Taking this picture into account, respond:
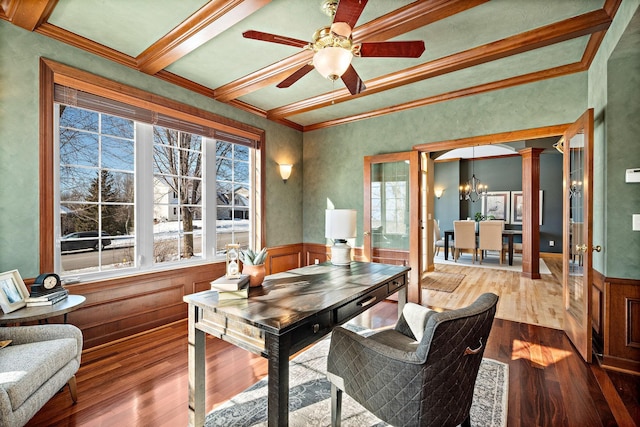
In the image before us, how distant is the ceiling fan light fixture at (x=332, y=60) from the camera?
1754 millimetres

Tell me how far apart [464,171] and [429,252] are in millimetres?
4428

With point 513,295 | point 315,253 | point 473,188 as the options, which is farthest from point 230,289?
point 473,188

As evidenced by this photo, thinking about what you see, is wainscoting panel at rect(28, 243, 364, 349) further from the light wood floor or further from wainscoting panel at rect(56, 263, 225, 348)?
the light wood floor

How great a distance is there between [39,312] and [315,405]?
1.95 metres

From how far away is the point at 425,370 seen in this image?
4.00 ft

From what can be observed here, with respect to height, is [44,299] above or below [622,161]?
below

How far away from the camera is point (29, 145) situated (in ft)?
7.75

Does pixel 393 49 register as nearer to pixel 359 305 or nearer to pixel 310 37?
pixel 310 37

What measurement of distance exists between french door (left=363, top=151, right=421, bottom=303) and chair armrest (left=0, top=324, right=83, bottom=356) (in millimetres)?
3444

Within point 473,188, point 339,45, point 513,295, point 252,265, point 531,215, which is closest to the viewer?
point 339,45

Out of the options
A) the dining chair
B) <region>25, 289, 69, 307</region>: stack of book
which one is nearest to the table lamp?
<region>25, 289, 69, 307</region>: stack of book

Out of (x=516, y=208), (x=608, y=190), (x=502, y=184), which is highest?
(x=502, y=184)

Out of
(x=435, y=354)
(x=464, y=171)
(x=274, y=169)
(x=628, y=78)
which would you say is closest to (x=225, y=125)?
(x=274, y=169)

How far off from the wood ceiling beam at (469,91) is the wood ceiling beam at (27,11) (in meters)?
3.39
